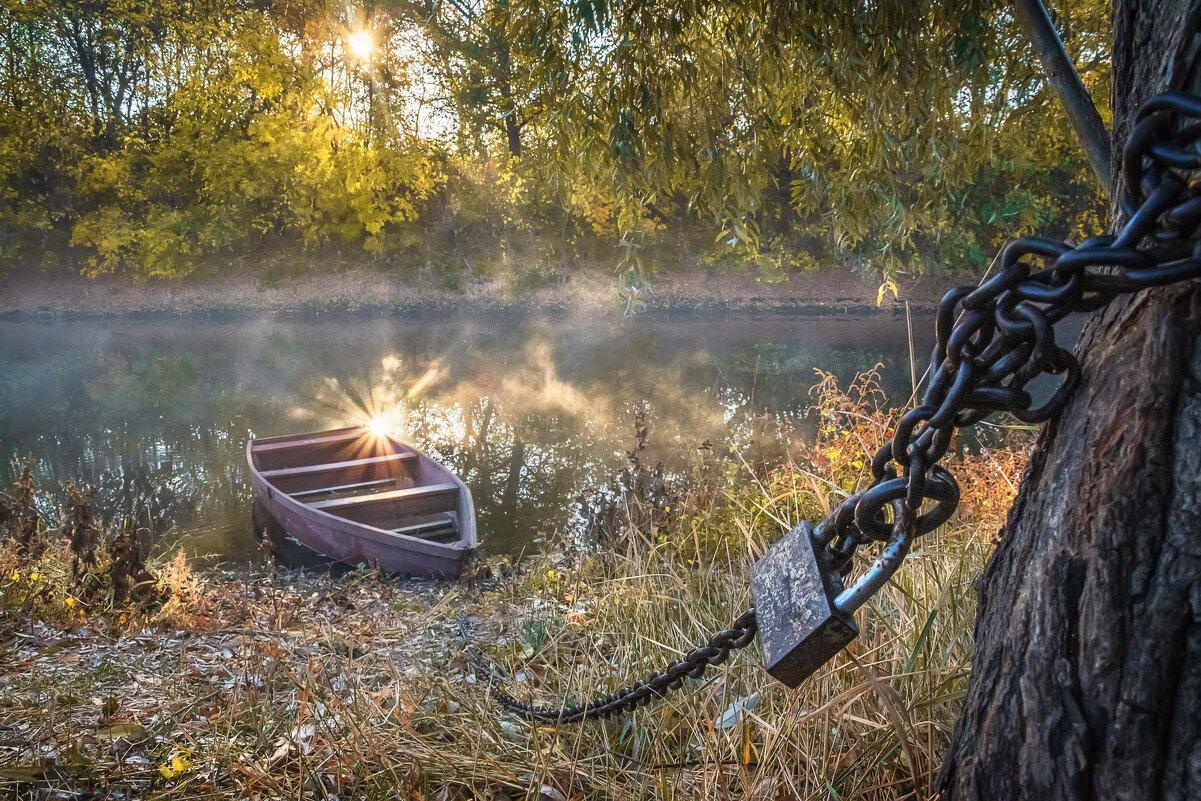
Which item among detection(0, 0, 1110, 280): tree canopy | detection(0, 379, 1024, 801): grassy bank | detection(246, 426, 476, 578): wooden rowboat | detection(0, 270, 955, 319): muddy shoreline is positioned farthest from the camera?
detection(0, 270, 955, 319): muddy shoreline

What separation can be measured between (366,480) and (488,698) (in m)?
7.73

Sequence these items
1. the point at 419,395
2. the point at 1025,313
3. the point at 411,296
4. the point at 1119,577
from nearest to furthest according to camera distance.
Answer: the point at 1025,313, the point at 1119,577, the point at 419,395, the point at 411,296

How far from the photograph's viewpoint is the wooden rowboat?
663 cm

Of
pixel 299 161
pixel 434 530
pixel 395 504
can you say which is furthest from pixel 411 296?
pixel 434 530

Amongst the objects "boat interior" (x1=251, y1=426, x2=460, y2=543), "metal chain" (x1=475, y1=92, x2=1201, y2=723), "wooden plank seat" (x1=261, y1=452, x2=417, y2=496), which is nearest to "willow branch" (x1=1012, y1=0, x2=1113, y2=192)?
"metal chain" (x1=475, y1=92, x2=1201, y2=723)

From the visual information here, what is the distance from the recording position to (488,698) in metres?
2.16

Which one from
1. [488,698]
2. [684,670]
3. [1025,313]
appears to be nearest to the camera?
[1025,313]

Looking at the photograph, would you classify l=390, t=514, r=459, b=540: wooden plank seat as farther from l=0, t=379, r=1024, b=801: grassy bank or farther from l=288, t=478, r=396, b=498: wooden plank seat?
l=0, t=379, r=1024, b=801: grassy bank

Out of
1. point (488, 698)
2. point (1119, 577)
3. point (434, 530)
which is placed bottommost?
point (434, 530)

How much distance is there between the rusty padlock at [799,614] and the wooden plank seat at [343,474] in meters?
8.45

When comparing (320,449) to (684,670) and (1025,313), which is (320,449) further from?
(1025,313)

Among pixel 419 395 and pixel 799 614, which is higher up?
pixel 799 614

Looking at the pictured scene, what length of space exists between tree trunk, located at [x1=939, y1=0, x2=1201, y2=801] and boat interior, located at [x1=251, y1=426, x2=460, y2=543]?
22.4ft

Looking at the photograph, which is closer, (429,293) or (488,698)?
(488,698)
